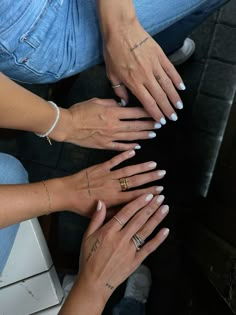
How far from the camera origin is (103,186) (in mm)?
882

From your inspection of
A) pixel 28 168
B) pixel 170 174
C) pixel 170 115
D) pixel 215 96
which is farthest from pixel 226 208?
pixel 28 168

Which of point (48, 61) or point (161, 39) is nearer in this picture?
point (48, 61)

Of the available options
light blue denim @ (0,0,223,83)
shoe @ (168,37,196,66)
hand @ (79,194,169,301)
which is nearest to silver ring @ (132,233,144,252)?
hand @ (79,194,169,301)

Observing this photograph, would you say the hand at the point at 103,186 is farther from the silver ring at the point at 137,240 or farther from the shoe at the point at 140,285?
the shoe at the point at 140,285

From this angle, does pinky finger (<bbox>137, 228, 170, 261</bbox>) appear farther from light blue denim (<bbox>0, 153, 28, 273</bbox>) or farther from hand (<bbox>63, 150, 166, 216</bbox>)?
light blue denim (<bbox>0, 153, 28, 273</bbox>)

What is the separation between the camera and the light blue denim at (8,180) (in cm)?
91

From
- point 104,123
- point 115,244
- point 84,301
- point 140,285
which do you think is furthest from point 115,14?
point 140,285

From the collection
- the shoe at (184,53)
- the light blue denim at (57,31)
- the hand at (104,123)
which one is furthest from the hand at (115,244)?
the shoe at (184,53)

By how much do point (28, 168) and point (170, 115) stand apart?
746 millimetres

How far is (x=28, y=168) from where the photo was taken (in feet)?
4.74

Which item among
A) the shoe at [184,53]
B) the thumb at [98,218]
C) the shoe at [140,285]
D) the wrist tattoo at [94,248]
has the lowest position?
the shoe at [140,285]

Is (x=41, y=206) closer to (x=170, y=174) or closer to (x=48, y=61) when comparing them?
(x=48, y=61)

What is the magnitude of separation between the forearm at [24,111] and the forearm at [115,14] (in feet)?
0.69

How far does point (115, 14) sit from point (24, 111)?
27 centimetres
